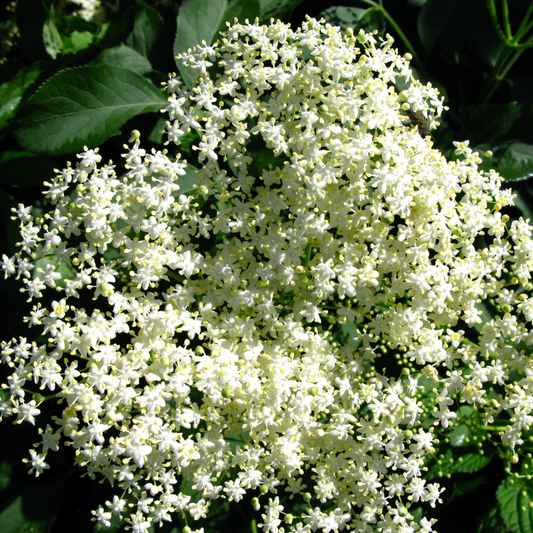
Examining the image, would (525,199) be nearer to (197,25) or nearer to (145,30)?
(197,25)

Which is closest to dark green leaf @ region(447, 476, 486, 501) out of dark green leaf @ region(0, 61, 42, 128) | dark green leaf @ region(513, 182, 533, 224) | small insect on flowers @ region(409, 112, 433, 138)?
dark green leaf @ region(513, 182, 533, 224)

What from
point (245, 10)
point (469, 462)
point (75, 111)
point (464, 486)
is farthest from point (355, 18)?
point (464, 486)

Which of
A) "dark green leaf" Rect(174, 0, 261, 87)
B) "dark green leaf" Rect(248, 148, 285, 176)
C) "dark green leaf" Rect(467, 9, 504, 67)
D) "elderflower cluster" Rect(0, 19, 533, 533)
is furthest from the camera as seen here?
"dark green leaf" Rect(467, 9, 504, 67)

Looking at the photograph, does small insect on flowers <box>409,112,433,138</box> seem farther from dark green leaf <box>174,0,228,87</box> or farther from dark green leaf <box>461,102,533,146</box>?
dark green leaf <box>174,0,228,87</box>

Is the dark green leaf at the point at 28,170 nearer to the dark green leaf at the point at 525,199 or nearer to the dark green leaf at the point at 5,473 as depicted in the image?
the dark green leaf at the point at 5,473

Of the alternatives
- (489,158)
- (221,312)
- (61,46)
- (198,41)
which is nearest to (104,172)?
(221,312)

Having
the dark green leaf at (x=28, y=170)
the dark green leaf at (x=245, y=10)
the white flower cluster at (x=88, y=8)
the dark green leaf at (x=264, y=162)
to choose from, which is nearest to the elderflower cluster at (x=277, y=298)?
the dark green leaf at (x=264, y=162)
